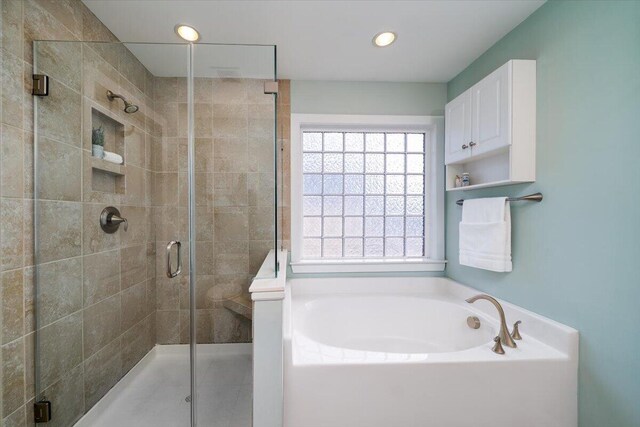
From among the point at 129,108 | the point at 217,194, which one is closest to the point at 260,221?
the point at 217,194

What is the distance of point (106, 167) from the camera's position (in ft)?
4.54

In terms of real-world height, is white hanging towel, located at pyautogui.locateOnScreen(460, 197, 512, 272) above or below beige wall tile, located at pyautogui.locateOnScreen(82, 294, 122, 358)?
above

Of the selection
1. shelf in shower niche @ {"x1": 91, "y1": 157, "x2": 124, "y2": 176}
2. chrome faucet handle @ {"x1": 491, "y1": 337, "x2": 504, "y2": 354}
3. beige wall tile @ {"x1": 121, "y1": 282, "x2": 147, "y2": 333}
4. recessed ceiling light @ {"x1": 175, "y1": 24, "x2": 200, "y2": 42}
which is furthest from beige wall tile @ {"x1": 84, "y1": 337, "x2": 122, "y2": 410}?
chrome faucet handle @ {"x1": 491, "y1": 337, "x2": 504, "y2": 354}

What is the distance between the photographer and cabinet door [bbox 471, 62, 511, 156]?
1.51 meters

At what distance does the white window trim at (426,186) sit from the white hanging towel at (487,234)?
457mm

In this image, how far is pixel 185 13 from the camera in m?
1.50

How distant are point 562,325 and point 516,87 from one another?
4.17 feet

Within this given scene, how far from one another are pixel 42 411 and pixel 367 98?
9.03ft

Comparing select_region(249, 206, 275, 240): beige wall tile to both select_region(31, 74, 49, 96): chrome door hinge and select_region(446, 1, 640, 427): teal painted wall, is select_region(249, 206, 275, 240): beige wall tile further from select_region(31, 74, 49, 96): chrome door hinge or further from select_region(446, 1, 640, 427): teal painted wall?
select_region(446, 1, 640, 427): teal painted wall

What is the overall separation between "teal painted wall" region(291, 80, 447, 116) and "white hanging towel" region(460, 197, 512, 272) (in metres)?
0.98

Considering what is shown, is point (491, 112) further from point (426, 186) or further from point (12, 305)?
point (12, 305)

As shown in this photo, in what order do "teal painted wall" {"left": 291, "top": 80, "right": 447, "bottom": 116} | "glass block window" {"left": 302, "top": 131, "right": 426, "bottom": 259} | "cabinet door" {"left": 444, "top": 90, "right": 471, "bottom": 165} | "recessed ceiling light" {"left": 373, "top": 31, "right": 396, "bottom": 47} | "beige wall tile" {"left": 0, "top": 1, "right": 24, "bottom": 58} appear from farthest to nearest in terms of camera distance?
"glass block window" {"left": 302, "top": 131, "right": 426, "bottom": 259}, "teal painted wall" {"left": 291, "top": 80, "right": 447, "bottom": 116}, "cabinet door" {"left": 444, "top": 90, "right": 471, "bottom": 165}, "recessed ceiling light" {"left": 373, "top": 31, "right": 396, "bottom": 47}, "beige wall tile" {"left": 0, "top": 1, "right": 24, "bottom": 58}

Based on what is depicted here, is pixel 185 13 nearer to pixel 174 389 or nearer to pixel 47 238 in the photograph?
pixel 47 238

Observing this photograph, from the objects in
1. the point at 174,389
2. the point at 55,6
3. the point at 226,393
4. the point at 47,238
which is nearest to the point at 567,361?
the point at 226,393
